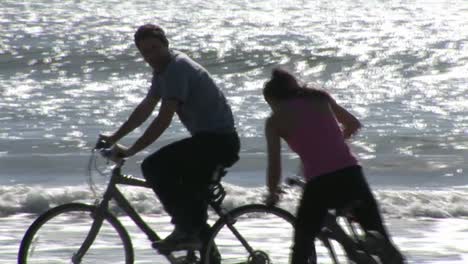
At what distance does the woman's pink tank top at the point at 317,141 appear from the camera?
548 cm

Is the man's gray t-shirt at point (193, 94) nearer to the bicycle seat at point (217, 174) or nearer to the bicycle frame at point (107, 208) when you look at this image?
the bicycle seat at point (217, 174)

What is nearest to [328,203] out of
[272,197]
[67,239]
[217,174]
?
[272,197]

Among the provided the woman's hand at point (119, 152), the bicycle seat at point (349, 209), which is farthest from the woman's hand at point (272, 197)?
the woman's hand at point (119, 152)

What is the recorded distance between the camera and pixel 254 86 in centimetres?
2770

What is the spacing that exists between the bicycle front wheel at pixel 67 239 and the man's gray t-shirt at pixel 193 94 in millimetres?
706

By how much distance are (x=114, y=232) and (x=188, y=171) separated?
0.60 metres

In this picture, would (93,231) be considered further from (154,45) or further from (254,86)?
(254,86)

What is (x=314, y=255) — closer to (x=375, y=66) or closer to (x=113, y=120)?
(x=113, y=120)

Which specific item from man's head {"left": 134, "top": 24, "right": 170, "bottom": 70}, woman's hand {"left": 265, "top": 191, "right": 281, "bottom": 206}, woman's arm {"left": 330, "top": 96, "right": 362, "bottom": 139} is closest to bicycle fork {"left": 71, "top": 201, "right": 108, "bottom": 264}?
man's head {"left": 134, "top": 24, "right": 170, "bottom": 70}

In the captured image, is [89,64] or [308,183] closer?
[308,183]

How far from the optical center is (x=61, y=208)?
249 inches

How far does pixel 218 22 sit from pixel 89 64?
940 centimetres

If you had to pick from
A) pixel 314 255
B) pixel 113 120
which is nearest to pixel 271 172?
pixel 314 255

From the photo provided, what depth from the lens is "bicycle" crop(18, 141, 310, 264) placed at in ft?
20.3
